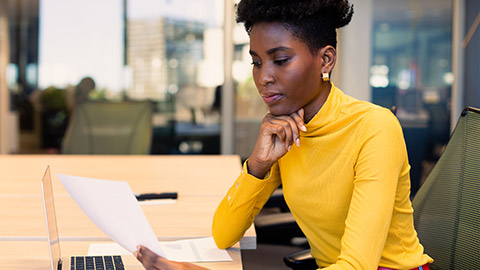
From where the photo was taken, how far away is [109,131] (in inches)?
133

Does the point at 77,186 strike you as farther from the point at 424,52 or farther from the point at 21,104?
the point at 21,104

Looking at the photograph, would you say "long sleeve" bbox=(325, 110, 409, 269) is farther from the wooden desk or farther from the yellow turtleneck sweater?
the wooden desk

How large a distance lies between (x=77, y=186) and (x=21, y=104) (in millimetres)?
5521

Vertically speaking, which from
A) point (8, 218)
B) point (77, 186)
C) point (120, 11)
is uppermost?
point (120, 11)

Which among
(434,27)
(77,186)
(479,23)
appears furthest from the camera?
(434,27)

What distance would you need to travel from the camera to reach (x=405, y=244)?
1197 millimetres

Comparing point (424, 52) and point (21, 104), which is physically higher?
point (424, 52)

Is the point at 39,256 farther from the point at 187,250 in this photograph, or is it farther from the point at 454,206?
the point at 454,206

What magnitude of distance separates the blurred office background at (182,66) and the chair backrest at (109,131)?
213cm

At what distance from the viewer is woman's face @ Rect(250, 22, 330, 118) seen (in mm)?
1167

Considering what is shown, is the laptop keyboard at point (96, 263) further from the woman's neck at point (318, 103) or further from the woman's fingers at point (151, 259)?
the woman's neck at point (318, 103)

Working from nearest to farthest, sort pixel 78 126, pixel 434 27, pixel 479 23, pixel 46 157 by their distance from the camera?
pixel 46 157 → pixel 78 126 → pixel 479 23 → pixel 434 27

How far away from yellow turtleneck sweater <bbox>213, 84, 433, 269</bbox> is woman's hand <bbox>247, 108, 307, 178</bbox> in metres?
0.03

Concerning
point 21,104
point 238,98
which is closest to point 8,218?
point 238,98
